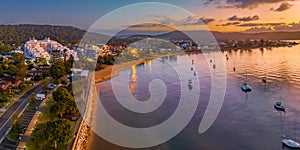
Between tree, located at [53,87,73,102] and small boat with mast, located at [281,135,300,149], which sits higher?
tree, located at [53,87,73,102]

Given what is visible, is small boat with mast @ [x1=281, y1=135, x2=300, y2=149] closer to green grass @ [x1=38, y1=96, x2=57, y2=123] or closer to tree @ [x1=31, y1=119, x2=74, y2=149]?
tree @ [x1=31, y1=119, x2=74, y2=149]

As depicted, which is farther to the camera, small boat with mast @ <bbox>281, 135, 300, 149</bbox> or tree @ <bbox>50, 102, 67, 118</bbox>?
tree @ <bbox>50, 102, 67, 118</bbox>

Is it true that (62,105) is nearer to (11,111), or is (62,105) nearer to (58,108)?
(58,108)

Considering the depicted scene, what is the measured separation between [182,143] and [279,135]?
2.86 metres

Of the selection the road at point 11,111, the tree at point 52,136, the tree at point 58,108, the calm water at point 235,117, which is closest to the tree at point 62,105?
the tree at point 58,108

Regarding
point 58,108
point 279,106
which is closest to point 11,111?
point 58,108

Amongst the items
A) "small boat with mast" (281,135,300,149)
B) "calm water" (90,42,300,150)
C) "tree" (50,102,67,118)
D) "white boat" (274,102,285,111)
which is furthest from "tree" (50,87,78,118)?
"white boat" (274,102,285,111)

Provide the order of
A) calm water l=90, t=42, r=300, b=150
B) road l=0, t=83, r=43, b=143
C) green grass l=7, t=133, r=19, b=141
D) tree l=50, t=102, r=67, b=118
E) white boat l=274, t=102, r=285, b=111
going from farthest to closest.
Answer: white boat l=274, t=102, r=285, b=111 < tree l=50, t=102, r=67, b=118 < calm water l=90, t=42, r=300, b=150 < road l=0, t=83, r=43, b=143 < green grass l=7, t=133, r=19, b=141

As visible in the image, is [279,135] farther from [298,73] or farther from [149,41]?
[149,41]

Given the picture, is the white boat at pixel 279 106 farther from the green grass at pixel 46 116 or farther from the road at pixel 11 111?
the road at pixel 11 111

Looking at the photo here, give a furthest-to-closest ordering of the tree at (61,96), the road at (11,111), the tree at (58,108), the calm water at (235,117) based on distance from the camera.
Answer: the tree at (61,96) < the tree at (58,108) < the calm water at (235,117) < the road at (11,111)

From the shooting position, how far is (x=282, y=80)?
14703 millimetres

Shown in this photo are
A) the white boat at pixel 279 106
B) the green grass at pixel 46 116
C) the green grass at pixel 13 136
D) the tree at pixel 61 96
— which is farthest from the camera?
the white boat at pixel 279 106

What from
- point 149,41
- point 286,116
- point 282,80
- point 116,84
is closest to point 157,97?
point 116,84
